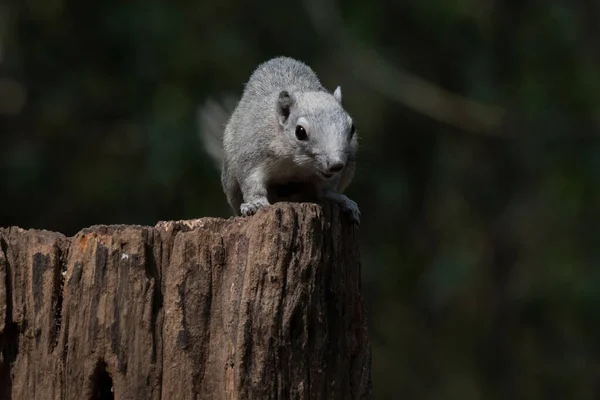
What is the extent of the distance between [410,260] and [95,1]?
4.49m

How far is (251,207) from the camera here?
4797 millimetres

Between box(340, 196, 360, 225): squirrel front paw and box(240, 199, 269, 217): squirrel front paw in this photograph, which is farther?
box(240, 199, 269, 217): squirrel front paw

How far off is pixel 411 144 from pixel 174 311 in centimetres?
809

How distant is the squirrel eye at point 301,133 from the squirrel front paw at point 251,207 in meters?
0.36

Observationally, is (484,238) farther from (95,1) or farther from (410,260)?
(95,1)

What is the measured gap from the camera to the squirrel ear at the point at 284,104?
16.5 ft

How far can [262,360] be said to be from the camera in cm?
363

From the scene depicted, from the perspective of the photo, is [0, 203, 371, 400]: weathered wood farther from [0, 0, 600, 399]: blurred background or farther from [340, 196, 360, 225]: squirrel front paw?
[0, 0, 600, 399]: blurred background

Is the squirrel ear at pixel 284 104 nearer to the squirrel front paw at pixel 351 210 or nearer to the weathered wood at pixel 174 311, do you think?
the squirrel front paw at pixel 351 210

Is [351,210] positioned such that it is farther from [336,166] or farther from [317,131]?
[317,131]

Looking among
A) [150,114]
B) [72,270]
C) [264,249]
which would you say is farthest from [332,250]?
[150,114]

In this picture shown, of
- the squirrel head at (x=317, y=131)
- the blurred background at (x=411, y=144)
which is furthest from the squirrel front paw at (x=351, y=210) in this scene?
the blurred background at (x=411, y=144)

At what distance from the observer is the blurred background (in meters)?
10.6

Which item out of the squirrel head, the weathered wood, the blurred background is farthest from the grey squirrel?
the blurred background
